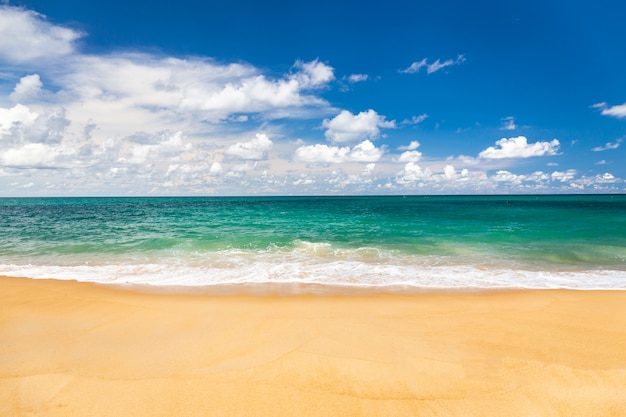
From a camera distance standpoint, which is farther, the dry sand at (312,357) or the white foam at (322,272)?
the white foam at (322,272)

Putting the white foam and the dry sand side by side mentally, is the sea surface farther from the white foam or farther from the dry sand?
the dry sand

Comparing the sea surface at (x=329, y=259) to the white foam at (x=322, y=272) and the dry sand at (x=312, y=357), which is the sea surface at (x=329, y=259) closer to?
the white foam at (x=322, y=272)

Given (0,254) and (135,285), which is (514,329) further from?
(0,254)

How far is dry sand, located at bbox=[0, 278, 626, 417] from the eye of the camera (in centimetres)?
393

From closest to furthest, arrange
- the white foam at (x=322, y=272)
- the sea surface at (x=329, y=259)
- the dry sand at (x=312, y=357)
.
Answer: the dry sand at (x=312, y=357) < the white foam at (x=322, y=272) < the sea surface at (x=329, y=259)

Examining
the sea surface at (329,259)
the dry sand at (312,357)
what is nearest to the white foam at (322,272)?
the sea surface at (329,259)

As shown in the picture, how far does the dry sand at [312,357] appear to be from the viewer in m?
3.93

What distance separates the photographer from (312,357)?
5.01 meters

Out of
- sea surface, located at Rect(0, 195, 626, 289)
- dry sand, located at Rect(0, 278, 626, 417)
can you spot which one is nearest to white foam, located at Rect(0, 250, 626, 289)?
sea surface, located at Rect(0, 195, 626, 289)

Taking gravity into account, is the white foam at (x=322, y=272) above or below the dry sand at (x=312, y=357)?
below

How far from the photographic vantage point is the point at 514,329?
6.16 m

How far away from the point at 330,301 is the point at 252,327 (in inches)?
98.0

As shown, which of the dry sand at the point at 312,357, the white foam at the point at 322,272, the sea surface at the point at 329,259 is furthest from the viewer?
the sea surface at the point at 329,259

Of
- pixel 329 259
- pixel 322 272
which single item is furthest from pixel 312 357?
pixel 329 259
